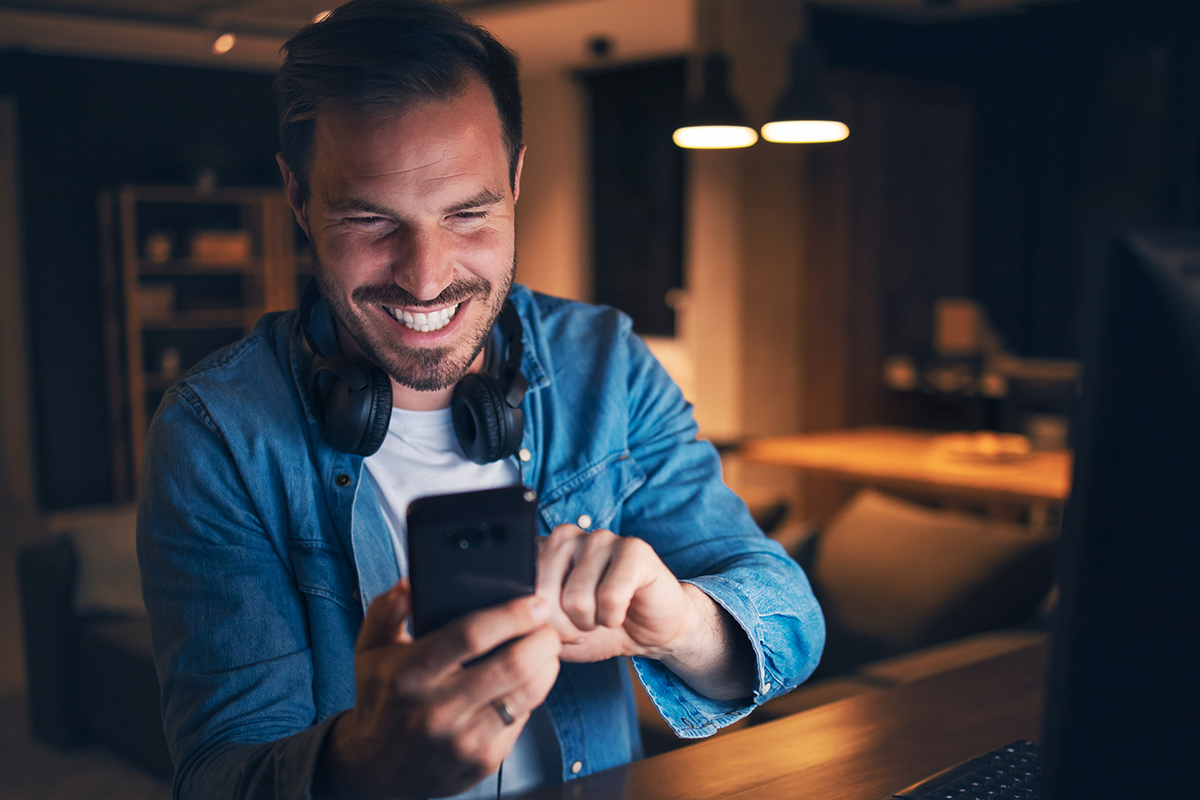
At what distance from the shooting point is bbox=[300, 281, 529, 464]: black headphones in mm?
983

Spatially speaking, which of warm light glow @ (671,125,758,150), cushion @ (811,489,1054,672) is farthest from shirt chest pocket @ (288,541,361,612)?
warm light glow @ (671,125,758,150)

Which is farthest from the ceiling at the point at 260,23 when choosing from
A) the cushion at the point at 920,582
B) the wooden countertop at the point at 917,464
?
the cushion at the point at 920,582

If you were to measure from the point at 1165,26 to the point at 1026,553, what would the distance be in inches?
130

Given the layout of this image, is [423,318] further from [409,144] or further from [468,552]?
[468,552]

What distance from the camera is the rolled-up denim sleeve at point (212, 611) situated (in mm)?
871

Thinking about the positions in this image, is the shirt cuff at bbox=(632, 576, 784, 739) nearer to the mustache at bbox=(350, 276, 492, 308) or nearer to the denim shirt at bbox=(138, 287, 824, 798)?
the denim shirt at bbox=(138, 287, 824, 798)

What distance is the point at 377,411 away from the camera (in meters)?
1.00

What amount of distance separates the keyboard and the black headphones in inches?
19.9

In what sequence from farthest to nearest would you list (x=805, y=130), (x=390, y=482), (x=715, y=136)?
(x=715, y=136) < (x=805, y=130) < (x=390, y=482)

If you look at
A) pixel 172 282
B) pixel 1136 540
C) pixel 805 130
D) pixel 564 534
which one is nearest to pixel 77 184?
pixel 172 282

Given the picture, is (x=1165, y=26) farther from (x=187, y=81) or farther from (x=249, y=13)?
(x=187, y=81)

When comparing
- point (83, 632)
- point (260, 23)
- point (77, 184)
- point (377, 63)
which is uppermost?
point (260, 23)

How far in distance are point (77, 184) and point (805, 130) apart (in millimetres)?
5080

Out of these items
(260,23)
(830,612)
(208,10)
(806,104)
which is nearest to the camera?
(830,612)
